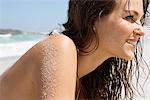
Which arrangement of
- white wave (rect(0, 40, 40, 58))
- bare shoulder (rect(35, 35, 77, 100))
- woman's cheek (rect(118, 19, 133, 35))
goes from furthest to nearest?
white wave (rect(0, 40, 40, 58)) < woman's cheek (rect(118, 19, 133, 35)) < bare shoulder (rect(35, 35, 77, 100))

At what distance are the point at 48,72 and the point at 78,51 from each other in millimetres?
214

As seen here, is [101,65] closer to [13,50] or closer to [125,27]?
[125,27]

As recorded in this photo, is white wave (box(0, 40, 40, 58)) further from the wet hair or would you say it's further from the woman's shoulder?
the woman's shoulder

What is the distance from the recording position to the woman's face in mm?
1043

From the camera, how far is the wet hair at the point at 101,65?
1.05 meters

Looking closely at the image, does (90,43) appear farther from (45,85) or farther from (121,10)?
(45,85)

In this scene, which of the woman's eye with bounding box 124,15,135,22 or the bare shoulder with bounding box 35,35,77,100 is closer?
the bare shoulder with bounding box 35,35,77,100

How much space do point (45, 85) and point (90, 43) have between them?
25 centimetres

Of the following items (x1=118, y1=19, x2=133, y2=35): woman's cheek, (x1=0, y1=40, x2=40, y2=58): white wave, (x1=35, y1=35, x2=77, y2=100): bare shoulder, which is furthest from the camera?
(x1=0, y1=40, x2=40, y2=58): white wave

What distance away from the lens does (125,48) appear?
1076 mm

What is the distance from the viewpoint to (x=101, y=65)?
1295 mm

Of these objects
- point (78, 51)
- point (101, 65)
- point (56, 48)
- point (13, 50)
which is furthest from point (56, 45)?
point (13, 50)

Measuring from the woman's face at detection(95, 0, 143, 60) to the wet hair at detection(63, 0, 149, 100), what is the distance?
2 centimetres

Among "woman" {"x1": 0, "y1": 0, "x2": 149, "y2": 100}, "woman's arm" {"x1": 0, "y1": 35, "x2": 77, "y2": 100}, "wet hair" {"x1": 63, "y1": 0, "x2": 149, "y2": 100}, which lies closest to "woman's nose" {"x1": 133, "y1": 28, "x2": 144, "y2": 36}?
"woman" {"x1": 0, "y1": 0, "x2": 149, "y2": 100}
